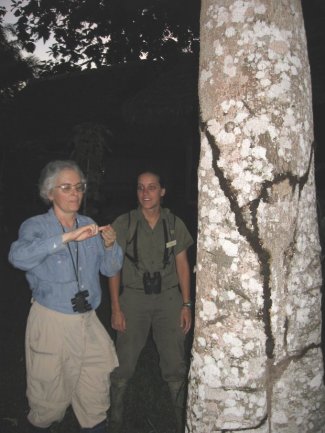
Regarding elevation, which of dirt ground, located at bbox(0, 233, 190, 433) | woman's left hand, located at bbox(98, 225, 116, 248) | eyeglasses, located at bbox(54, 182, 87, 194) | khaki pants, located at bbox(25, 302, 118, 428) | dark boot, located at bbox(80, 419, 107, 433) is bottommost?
dirt ground, located at bbox(0, 233, 190, 433)

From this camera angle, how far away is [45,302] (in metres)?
2.27

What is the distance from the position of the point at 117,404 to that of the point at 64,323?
36.3 inches

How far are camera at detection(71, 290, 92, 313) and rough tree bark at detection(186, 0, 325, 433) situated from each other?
3.83ft

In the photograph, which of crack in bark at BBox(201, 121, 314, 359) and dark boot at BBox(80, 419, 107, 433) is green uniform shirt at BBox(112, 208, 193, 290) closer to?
dark boot at BBox(80, 419, 107, 433)

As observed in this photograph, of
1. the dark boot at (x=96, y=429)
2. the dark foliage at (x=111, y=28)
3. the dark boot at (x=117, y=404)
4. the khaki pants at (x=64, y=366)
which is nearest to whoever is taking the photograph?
the khaki pants at (x=64, y=366)

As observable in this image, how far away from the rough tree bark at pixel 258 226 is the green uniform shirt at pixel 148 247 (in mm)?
1460

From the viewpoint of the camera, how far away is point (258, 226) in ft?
3.94

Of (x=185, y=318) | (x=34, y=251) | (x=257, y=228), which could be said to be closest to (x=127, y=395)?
(x=185, y=318)

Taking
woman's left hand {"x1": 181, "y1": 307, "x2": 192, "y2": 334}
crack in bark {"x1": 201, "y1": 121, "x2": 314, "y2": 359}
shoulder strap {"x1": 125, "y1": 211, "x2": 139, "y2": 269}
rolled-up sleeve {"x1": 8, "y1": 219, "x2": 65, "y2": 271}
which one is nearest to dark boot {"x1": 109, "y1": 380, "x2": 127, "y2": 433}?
woman's left hand {"x1": 181, "y1": 307, "x2": 192, "y2": 334}

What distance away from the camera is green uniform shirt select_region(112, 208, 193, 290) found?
276 cm

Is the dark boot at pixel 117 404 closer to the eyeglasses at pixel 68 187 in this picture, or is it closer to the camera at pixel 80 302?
the camera at pixel 80 302

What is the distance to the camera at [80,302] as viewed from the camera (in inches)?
89.6

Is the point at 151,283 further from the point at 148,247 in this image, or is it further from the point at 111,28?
the point at 111,28

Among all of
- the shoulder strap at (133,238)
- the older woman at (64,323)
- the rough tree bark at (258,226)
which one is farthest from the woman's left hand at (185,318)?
the rough tree bark at (258,226)
